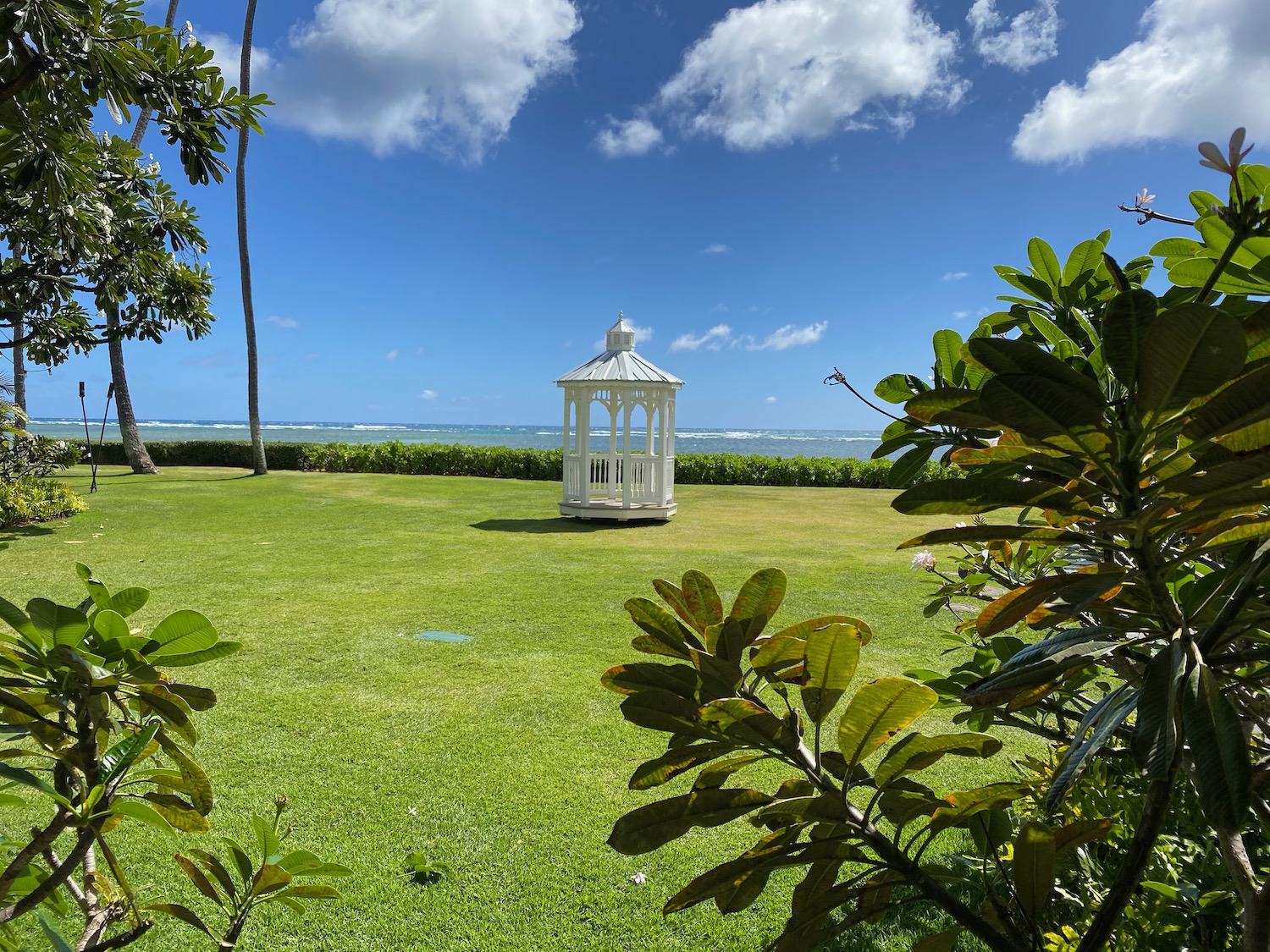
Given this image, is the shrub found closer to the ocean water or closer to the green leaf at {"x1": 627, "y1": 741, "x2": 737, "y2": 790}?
the green leaf at {"x1": 627, "y1": 741, "x2": 737, "y2": 790}

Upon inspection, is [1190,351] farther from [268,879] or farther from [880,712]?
[268,879]

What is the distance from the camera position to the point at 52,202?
62.2 inches

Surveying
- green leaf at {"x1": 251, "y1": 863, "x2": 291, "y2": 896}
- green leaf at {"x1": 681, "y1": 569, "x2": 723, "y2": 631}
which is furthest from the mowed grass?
green leaf at {"x1": 681, "y1": 569, "x2": 723, "y2": 631}

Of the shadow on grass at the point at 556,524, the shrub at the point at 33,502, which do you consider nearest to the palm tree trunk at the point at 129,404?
the shrub at the point at 33,502

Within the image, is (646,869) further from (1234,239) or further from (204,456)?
(204,456)

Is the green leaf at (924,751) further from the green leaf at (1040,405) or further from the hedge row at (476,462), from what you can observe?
the hedge row at (476,462)

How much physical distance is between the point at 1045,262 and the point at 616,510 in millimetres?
10564

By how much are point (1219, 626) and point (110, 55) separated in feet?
7.12

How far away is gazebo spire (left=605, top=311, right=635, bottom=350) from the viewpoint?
12328 millimetres

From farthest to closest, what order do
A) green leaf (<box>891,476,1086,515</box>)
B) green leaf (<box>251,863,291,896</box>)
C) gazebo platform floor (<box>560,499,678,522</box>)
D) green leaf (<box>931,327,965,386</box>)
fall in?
1. gazebo platform floor (<box>560,499,678,522</box>)
2. green leaf (<box>931,327,965,386</box>)
3. green leaf (<box>251,863,291,896</box>)
4. green leaf (<box>891,476,1086,515</box>)

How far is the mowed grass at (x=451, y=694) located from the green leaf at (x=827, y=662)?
165 cm

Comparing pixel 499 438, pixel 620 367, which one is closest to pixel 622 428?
pixel 620 367

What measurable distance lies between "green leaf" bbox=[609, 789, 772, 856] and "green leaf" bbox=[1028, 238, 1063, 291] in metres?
0.98

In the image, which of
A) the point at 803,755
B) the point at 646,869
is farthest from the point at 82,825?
the point at 646,869
